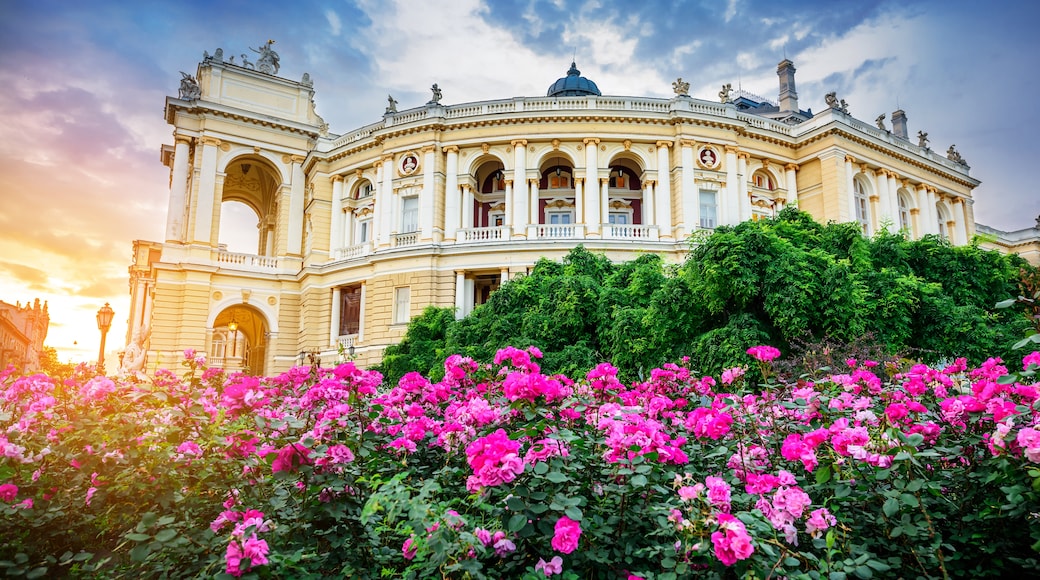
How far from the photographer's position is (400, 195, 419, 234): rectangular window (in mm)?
30859

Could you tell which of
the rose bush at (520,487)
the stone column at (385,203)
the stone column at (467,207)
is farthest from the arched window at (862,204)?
the rose bush at (520,487)

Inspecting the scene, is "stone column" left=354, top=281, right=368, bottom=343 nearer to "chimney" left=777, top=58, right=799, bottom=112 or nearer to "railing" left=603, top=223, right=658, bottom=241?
"railing" left=603, top=223, right=658, bottom=241

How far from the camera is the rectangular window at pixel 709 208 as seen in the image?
3034cm

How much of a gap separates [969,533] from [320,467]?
3680 millimetres

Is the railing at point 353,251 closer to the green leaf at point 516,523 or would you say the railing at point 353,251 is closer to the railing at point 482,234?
the railing at point 482,234

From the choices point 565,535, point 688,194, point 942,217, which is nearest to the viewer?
point 565,535

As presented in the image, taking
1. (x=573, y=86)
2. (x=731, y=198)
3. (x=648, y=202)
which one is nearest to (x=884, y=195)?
(x=731, y=198)

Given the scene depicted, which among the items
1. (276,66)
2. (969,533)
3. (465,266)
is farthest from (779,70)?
(969,533)

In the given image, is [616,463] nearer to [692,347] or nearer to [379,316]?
[692,347]

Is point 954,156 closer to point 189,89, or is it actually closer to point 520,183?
point 520,183

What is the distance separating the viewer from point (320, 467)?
3510mm

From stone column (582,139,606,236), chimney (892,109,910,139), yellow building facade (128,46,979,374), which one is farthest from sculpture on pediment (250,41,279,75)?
chimney (892,109,910,139)

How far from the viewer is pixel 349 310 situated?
31625 mm

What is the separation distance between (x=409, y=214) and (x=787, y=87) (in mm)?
29414
